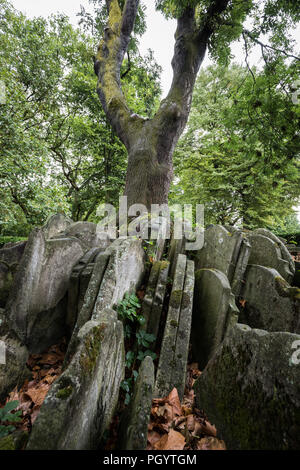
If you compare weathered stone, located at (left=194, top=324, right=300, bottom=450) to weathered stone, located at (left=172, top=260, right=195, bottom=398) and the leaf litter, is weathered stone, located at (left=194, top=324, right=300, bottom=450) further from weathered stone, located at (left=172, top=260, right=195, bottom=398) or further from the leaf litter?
weathered stone, located at (left=172, top=260, right=195, bottom=398)

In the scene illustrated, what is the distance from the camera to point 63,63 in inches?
479

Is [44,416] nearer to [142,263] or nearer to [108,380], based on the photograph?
[108,380]

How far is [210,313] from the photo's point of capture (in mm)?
2574

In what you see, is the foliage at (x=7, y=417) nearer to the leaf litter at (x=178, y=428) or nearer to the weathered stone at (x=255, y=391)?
the leaf litter at (x=178, y=428)

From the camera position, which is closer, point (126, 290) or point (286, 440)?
point (286, 440)

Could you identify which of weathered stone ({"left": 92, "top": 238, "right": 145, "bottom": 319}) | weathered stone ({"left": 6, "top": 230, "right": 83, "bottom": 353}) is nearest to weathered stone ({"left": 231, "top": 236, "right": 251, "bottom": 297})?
weathered stone ({"left": 92, "top": 238, "right": 145, "bottom": 319})

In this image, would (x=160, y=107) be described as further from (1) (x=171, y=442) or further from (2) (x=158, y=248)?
(1) (x=171, y=442)

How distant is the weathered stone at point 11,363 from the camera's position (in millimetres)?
1935

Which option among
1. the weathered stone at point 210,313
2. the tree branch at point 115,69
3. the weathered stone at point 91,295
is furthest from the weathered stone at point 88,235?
the tree branch at point 115,69

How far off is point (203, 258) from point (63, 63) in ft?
50.8

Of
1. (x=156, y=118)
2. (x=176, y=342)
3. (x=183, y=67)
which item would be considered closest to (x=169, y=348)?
(x=176, y=342)

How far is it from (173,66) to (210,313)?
681 cm
